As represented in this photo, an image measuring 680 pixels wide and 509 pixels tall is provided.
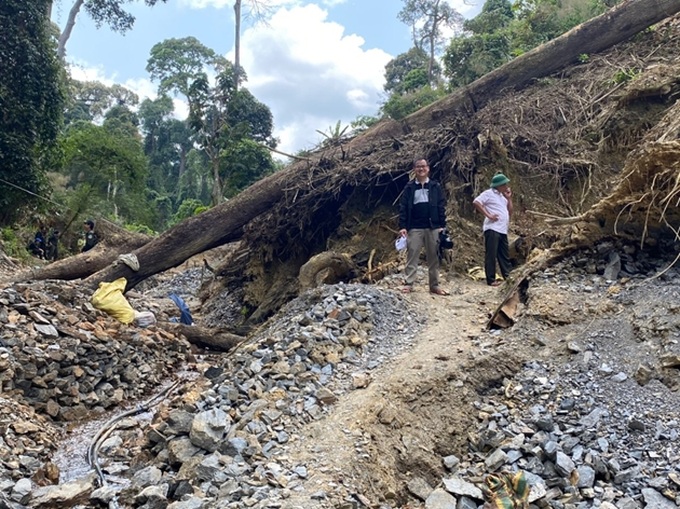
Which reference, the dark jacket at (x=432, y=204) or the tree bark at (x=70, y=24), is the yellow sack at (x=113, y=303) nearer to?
the dark jacket at (x=432, y=204)

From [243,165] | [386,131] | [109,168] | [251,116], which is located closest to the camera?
[386,131]

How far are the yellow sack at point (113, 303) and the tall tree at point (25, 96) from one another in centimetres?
636

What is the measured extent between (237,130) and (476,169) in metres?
17.1

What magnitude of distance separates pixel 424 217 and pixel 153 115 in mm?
36517

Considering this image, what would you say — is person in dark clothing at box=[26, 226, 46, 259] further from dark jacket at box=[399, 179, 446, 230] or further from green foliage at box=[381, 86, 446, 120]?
dark jacket at box=[399, 179, 446, 230]

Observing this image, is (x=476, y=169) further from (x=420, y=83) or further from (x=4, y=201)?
(x=420, y=83)

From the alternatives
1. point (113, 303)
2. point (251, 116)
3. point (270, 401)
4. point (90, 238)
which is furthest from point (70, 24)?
point (270, 401)

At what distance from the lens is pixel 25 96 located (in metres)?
12.4

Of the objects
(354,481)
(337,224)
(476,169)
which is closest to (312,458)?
(354,481)

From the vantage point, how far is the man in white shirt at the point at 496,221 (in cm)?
624

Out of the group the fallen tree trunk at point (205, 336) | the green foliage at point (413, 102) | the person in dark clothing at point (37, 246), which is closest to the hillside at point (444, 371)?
the fallen tree trunk at point (205, 336)

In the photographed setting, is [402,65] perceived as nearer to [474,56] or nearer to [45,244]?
[474,56]

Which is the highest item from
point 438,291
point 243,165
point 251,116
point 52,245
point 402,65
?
point 402,65

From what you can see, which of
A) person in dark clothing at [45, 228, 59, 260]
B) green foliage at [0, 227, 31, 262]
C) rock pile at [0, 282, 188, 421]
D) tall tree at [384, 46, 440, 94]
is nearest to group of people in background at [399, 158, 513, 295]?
rock pile at [0, 282, 188, 421]
